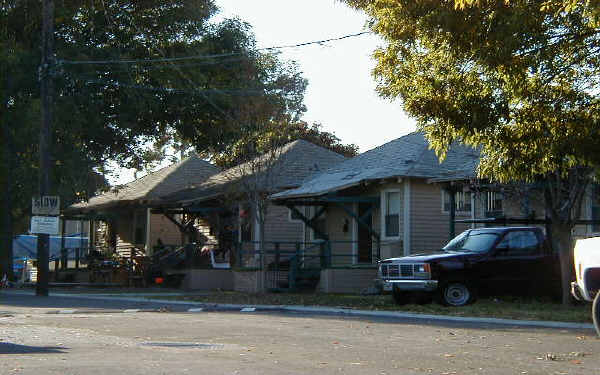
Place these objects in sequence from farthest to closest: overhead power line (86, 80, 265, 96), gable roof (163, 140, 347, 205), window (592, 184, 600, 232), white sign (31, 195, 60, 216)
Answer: overhead power line (86, 80, 265, 96), gable roof (163, 140, 347, 205), white sign (31, 195, 60, 216), window (592, 184, 600, 232)

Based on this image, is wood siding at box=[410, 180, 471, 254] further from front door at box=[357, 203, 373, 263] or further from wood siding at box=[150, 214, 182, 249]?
wood siding at box=[150, 214, 182, 249]

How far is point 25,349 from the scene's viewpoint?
38.7ft

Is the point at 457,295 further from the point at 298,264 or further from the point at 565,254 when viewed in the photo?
the point at 298,264

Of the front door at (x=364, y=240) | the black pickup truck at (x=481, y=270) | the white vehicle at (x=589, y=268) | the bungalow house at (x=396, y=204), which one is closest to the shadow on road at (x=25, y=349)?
the white vehicle at (x=589, y=268)

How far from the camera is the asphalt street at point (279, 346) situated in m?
10.2

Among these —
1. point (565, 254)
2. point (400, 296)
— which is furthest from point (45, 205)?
point (565, 254)

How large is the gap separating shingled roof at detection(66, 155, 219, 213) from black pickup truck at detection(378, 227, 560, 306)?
19.9 m

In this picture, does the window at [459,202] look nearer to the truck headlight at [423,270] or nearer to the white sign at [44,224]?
the truck headlight at [423,270]

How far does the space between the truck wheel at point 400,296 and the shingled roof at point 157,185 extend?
19.4 metres

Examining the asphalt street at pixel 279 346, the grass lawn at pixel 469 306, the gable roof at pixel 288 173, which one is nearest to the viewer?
the asphalt street at pixel 279 346

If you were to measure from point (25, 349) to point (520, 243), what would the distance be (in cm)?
1333

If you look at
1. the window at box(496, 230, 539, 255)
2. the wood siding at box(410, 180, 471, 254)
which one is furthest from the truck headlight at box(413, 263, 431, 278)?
the wood siding at box(410, 180, 471, 254)

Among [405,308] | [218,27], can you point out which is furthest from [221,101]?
[405,308]

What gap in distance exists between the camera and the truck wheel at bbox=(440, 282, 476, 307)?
71.2ft
